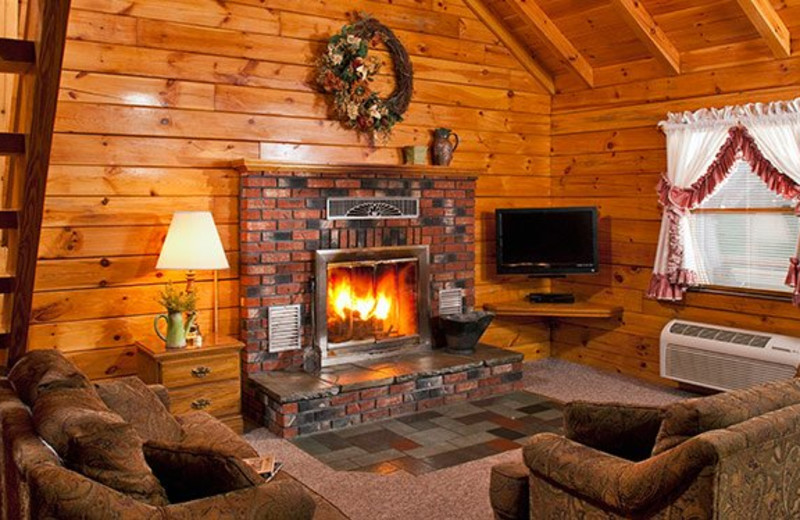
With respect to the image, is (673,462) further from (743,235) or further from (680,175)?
(680,175)

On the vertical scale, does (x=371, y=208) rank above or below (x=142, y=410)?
above

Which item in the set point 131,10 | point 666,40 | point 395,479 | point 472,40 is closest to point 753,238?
point 666,40

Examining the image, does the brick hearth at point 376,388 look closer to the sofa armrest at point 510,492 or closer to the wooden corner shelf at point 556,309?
the wooden corner shelf at point 556,309

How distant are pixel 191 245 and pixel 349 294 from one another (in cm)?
135

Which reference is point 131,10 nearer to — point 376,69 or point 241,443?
point 376,69

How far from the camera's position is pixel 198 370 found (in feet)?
14.9

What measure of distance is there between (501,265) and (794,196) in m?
2.17

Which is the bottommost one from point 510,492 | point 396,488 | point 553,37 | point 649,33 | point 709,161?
point 396,488

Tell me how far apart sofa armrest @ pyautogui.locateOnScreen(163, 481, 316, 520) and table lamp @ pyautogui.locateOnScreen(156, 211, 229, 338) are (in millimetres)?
2471

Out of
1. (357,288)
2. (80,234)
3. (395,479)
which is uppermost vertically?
(80,234)

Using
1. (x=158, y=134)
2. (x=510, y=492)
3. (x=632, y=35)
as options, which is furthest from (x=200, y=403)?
(x=632, y=35)

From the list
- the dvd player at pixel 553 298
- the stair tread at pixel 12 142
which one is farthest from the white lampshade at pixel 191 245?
the dvd player at pixel 553 298

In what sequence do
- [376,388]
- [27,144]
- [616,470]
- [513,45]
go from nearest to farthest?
[616,470] < [27,144] < [376,388] < [513,45]

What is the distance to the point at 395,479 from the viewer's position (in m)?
3.99
